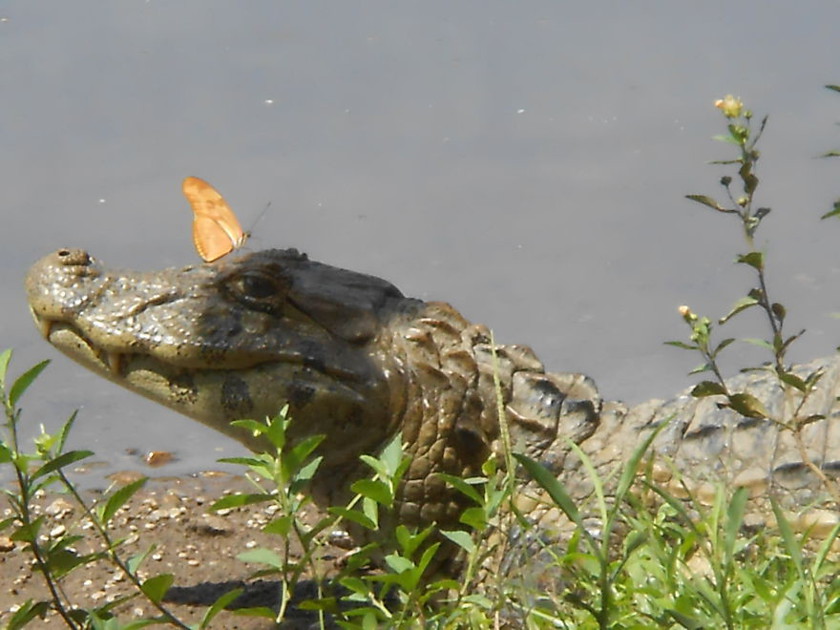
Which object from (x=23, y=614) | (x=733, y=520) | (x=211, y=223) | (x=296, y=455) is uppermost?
(x=211, y=223)

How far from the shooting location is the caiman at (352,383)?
11.5ft

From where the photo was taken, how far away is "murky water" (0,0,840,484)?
5.10 meters

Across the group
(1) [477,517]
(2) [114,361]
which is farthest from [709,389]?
(2) [114,361]

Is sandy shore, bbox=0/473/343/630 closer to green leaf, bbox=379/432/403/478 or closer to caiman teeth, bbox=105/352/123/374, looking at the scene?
caiman teeth, bbox=105/352/123/374

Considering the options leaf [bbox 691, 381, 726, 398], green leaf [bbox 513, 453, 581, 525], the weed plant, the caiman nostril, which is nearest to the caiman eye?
the caiman nostril

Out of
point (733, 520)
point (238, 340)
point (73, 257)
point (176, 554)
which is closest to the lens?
point (733, 520)

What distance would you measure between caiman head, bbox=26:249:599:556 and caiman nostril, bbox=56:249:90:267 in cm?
2

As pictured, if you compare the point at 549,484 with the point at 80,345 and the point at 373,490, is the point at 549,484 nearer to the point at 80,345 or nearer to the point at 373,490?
the point at 373,490

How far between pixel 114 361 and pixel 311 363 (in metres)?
0.51

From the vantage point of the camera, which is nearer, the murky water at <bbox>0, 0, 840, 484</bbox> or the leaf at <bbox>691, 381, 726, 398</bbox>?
the leaf at <bbox>691, 381, 726, 398</bbox>

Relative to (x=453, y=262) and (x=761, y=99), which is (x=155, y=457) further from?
(x=761, y=99)

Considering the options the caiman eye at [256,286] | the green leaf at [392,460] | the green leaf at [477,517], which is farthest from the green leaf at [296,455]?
the caiman eye at [256,286]

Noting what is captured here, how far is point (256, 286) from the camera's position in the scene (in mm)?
3600

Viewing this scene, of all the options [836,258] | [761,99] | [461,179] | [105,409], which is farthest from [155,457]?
[761,99]
